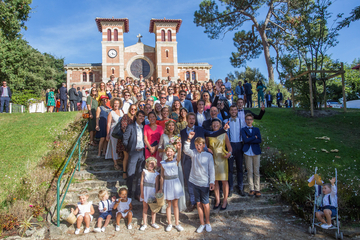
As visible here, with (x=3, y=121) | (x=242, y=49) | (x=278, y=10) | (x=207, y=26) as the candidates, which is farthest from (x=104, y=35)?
(x=3, y=121)

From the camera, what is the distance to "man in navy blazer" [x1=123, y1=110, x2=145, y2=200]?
17.3ft

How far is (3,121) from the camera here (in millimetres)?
9414

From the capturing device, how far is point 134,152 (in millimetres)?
5379

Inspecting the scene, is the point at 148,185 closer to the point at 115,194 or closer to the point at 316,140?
the point at 115,194

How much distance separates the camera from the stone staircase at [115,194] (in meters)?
5.07

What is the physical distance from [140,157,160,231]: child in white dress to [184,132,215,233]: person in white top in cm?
73

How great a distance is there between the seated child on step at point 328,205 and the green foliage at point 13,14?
18414 mm


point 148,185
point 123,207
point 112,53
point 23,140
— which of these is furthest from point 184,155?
point 112,53

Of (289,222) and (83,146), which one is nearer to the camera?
(289,222)

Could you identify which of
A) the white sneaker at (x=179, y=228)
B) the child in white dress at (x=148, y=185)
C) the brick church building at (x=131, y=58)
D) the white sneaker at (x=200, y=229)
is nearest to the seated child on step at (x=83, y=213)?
the child in white dress at (x=148, y=185)

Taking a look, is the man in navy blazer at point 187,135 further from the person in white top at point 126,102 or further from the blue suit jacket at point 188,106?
the person in white top at point 126,102

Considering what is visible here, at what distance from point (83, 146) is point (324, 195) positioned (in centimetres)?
662

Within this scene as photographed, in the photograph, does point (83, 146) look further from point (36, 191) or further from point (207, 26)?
point (207, 26)

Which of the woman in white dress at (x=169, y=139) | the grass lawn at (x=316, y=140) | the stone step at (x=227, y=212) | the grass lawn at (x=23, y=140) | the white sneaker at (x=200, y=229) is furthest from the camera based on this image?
the grass lawn at (x=316, y=140)
